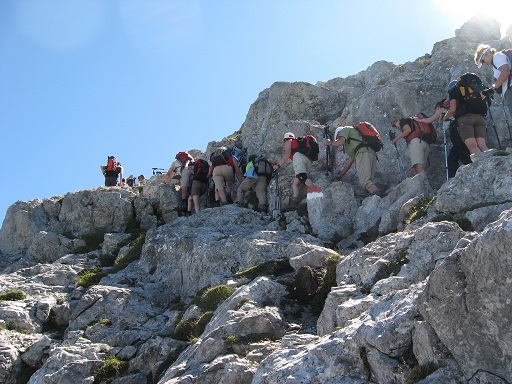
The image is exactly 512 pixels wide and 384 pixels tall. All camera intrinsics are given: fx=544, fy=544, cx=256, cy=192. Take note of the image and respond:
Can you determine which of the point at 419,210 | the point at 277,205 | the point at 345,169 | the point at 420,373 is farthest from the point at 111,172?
the point at 420,373

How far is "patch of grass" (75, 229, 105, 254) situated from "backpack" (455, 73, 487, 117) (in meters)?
17.7

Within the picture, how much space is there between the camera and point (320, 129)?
29.2 m

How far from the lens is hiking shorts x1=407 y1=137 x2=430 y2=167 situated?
2188 centimetres

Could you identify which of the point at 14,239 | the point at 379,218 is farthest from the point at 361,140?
the point at 14,239

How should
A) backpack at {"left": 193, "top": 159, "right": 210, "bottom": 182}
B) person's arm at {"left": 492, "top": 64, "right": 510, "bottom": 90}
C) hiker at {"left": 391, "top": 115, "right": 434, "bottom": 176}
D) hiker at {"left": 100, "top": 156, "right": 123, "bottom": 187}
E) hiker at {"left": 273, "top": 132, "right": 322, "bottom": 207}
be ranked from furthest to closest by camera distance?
hiker at {"left": 100, "top": 156, "right": 123, "bottom": 187}
backpack at {"left": 193, "top": 159, "right": 210, "bottom": 182}
hiker at {"left": 273, "top": 132, "right": 322, "bottom": 207}
hiker at {"left": 391, "top": 115, "right": 434, "bottom": 176}
person's arm at {"left": 492, "top": 64, "right": 510, "bottom": 90}

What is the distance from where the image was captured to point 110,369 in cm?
1534

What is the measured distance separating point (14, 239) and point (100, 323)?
14.4 m

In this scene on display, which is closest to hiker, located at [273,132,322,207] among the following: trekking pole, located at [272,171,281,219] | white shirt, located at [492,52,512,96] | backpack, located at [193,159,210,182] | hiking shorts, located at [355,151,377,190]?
trekking pole, located at [272,171,281,219]

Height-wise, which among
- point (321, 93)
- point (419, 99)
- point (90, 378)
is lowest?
point (90, 378)

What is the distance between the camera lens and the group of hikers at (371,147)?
62.9 feet

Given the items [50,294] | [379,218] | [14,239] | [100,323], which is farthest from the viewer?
[14,239]

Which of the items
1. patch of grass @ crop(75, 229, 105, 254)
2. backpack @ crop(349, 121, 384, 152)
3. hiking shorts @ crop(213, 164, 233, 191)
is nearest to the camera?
backpack @ crop(349, 121, 384, 152)

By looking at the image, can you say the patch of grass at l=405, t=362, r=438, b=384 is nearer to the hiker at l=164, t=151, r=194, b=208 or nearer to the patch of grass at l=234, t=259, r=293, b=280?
the patch of grass at l=234, t=259, r=293, b=280

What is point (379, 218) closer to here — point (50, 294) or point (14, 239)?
point (50, 294)
